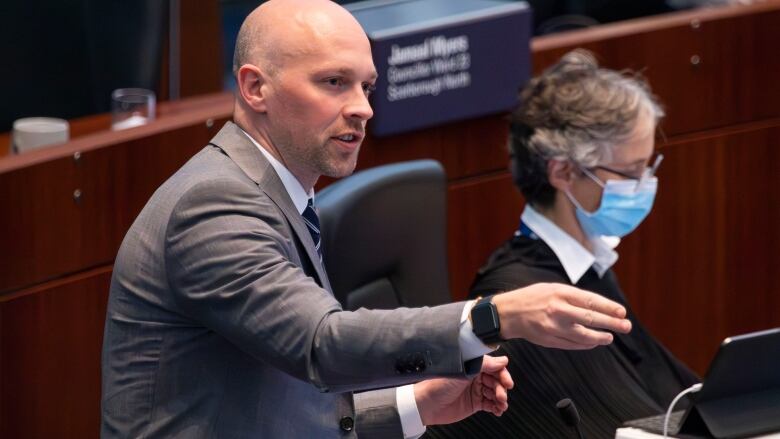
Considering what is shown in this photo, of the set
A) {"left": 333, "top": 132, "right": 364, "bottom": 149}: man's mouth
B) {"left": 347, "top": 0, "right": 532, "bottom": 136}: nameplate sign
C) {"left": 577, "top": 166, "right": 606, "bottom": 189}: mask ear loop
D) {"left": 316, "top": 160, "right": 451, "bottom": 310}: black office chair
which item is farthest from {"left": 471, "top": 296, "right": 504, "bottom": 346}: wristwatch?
{"left": 347, "top": 0, "right": 532, "bottom": 136}: nameplate sign

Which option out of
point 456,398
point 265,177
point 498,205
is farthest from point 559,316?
point 498,205

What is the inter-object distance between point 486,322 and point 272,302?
22 centimetres

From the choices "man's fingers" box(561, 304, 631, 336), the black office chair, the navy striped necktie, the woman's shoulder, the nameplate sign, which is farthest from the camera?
the nameplate sign

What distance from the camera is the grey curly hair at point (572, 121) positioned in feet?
9.09

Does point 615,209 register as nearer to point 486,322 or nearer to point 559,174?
point 559,174

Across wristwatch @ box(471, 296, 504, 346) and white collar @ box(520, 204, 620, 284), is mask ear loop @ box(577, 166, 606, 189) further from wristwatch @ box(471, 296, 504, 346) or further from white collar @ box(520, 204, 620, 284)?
wristwatch @ box(471, 296, 504, 346)

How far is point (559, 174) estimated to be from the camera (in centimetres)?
277

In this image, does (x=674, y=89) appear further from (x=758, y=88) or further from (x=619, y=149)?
(x=619, y=149)

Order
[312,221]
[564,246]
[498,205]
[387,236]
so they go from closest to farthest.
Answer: [312,221], [387,236], [564,246], [498,205]

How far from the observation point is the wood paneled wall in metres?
2.66

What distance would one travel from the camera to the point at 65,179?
8.83 feet

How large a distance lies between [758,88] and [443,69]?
3.41 feet

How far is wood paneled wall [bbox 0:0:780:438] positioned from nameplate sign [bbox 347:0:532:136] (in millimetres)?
62

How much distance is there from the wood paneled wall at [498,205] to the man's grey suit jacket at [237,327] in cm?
102
